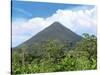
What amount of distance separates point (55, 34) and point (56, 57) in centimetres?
27

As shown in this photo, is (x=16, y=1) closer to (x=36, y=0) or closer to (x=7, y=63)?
(x=36, y=0)

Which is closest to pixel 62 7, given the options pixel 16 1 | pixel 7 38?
pixel 16 1

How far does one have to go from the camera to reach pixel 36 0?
7.78 feet

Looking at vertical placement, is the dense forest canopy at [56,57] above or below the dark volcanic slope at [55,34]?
below

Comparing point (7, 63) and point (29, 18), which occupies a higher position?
point (29, 18)

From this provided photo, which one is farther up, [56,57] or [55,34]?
[55,34]

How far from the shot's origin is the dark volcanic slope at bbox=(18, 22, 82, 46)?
7.72 ft

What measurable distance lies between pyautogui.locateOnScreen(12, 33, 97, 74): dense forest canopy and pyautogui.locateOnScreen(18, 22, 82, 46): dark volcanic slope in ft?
0.15

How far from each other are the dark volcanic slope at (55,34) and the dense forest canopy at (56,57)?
0.15 ft

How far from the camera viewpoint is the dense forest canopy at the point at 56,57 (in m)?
2.29

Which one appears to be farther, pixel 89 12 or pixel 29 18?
pixel 89 12

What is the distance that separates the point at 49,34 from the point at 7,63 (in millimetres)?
582

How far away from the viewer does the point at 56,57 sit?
2408 millimetres

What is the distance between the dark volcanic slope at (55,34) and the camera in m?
2.35
